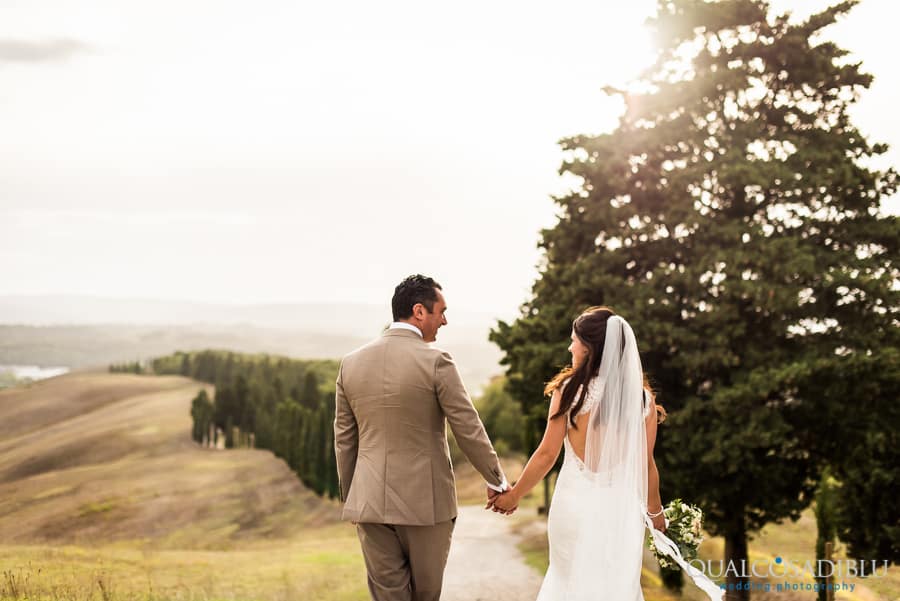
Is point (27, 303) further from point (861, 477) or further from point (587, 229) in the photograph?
point (861, 477)

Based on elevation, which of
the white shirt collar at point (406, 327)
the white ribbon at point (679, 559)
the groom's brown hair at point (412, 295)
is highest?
the groom's brown hair at point (412, 295)

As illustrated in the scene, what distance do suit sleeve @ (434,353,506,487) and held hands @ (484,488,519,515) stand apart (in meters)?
0.67

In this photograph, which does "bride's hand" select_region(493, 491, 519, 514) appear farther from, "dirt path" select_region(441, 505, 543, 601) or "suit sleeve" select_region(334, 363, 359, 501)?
"dirt path" select_region(441, 505, 543, 601)

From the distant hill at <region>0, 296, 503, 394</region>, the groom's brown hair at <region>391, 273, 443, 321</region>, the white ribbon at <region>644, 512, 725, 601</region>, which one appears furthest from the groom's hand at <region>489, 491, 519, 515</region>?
the distant hill at <region>0, 296, 503, 394</region>

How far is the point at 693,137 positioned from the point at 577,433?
46.4 ft

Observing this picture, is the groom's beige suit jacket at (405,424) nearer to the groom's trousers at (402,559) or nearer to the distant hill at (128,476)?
the groom's trousers at (402,559)

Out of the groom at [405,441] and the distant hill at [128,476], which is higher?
the groom at [405,441]

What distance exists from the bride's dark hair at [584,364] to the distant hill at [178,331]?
8215 mm

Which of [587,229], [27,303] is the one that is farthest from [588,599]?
[27,303]

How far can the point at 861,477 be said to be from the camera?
2008 centimetres

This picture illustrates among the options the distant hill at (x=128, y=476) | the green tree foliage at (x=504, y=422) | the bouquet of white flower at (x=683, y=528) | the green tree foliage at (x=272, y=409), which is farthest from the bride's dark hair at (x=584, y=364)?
the green tree foliage at (x=504, y=422)

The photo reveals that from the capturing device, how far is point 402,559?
5680 millimetres

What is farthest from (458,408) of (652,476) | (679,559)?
(679,559)

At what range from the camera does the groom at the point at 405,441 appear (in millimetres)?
5414
